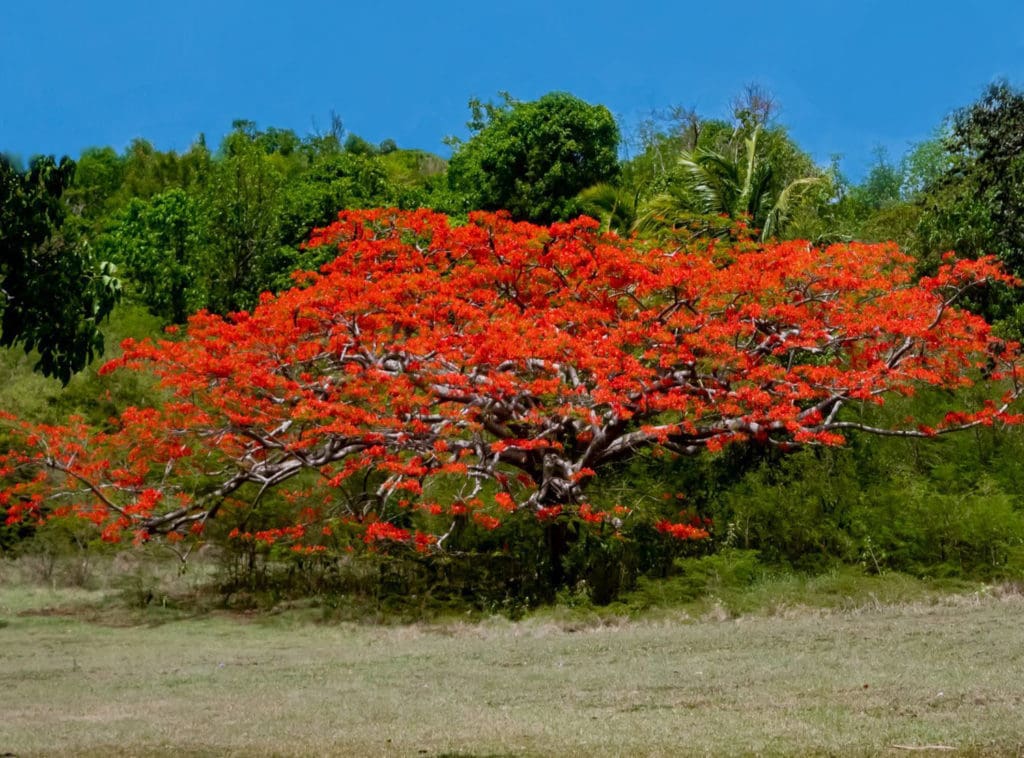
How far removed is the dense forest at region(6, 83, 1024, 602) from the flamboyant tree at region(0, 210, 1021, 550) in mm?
496

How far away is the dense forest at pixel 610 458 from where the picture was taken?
1028 centimetres

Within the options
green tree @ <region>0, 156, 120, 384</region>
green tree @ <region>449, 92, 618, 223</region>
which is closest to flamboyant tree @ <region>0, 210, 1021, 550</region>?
green tree @ <region>0, 156, 120, 384</region>

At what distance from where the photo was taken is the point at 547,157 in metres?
33.1

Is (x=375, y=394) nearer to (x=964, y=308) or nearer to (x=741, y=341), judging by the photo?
(x=741, y=341)

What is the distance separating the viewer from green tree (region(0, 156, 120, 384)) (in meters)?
8.29

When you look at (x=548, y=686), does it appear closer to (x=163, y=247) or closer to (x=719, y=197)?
(x=719, y=197)

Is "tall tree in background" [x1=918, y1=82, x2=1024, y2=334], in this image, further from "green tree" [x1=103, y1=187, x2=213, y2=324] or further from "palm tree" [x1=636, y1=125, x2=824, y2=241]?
"green tree" [x1=103, y1=187, x2=213, y2=324]

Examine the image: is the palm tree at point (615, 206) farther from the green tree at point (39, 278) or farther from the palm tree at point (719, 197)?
the green tree at point (39, 278)

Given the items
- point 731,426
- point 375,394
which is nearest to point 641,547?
point 731,426

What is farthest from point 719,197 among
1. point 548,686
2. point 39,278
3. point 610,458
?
point 39,278

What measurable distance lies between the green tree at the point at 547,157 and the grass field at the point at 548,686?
61.8 ft

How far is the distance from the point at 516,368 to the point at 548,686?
24.2ft

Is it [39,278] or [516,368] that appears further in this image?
[516,368]

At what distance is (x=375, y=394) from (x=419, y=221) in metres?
2.79
